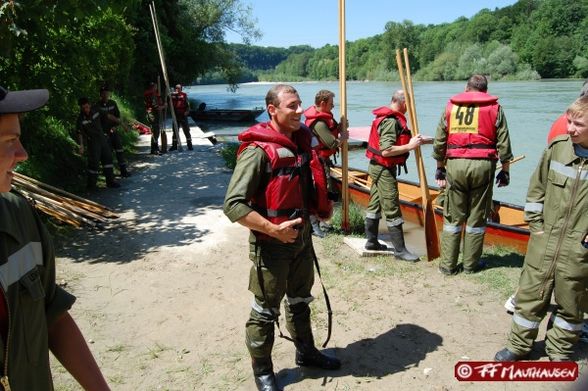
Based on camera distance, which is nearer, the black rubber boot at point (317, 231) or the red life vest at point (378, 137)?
the red life vest at point (378, 137)

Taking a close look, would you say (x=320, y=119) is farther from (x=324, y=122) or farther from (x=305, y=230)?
(x=305, y=230)

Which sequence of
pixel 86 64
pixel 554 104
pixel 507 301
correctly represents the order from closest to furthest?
pixel 507 301 → pixel 86 64 → pixel 554 104

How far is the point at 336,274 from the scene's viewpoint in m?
5.17

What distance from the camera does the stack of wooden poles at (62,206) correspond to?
6.11 metres

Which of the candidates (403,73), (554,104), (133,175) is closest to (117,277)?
(403,73)

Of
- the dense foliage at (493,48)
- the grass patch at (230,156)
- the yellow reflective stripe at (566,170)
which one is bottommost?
the grass patch at (230,156)

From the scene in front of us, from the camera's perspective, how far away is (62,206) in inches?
254

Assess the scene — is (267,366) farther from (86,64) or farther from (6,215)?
(86,64)

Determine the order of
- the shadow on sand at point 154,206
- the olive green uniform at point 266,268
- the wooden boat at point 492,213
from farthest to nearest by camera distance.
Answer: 1. the wooden boat at point 492,213
2. the shadow on sand at point 154,206
3. the olive green uniform at point 266,268

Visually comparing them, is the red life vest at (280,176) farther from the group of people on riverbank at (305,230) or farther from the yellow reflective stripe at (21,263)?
the yellow reflective stripe at (21,263)

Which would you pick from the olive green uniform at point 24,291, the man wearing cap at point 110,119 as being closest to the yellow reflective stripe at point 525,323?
the olive green uniform at point 24,291

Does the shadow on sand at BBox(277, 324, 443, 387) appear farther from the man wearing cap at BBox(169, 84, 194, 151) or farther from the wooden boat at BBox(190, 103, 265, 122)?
the wooden boat at BBox(190, 103, 265, 122)

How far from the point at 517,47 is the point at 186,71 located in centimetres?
5731

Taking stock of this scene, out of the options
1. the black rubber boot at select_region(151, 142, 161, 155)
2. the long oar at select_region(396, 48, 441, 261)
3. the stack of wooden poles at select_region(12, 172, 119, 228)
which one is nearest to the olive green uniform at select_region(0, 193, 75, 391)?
the long oar at select_region(396, 48, 441, 261)
